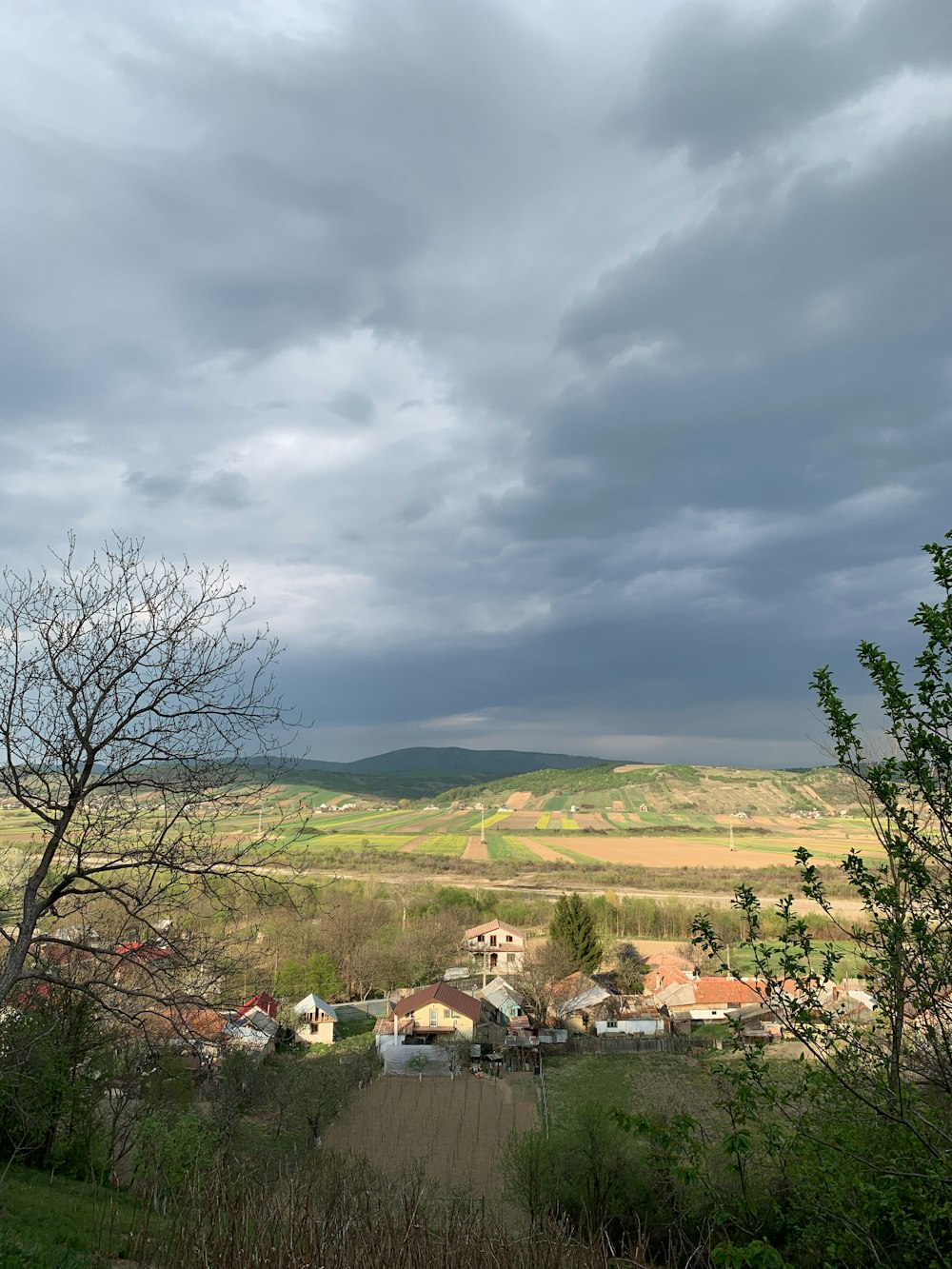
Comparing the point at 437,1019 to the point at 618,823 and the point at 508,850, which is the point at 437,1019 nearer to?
the point at 508,850

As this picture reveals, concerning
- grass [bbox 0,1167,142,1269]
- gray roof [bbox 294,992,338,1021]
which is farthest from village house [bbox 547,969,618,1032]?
grass [bbox 0,1167,142,1269]

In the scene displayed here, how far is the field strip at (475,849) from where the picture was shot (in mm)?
89838

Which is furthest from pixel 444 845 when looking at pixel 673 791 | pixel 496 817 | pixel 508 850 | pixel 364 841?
pixel 673 791

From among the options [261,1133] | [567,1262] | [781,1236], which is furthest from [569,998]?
[567,1262]

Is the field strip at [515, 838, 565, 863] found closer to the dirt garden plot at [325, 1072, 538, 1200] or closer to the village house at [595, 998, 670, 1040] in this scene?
the village house at [595, 998, 670, 1040]

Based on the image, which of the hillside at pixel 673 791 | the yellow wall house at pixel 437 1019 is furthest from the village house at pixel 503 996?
the hillside at pixel 673 791

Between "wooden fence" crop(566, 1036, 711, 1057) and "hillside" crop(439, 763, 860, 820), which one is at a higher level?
"hillside" crop(439, 763, 860, 820)

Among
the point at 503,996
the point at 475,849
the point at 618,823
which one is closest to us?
the point at 503,996

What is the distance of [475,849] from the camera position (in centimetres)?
9512

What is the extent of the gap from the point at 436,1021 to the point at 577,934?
13788 mm

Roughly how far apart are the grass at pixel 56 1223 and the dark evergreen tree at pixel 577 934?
39016 mm

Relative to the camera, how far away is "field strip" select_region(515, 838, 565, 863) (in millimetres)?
89900

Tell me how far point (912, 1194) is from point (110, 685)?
893 cm

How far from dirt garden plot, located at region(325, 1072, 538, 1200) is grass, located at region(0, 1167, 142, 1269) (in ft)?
29.3
